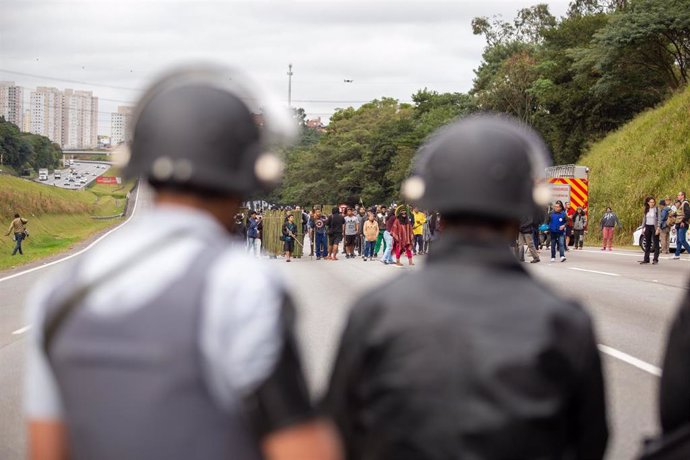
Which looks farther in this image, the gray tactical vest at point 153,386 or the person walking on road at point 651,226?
the person walking on road at point 651,226

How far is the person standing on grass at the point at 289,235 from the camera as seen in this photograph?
118ft

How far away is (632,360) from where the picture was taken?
36.2 feet

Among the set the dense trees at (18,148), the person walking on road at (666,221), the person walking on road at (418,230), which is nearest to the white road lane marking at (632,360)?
the person walking on road at (666,221)

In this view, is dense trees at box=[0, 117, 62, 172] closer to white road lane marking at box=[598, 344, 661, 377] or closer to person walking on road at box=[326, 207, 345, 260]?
person walking on road at box=[326, 207, 345, 260]

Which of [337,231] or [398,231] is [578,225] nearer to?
[337,231]

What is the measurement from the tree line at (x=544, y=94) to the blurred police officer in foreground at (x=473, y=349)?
131ft

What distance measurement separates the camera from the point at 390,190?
103 m

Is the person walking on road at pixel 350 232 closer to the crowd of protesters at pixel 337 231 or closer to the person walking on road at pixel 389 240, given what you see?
the crowd of protesters at pixel 337 231

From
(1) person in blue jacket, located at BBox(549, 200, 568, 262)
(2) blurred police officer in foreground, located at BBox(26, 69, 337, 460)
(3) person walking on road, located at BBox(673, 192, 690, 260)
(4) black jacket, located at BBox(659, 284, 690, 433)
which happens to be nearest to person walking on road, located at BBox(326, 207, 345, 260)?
(1) person in blue jacket, located at BBox(549, 200, 568, 262)

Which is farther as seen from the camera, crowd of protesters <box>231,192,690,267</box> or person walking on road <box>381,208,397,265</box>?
person walking on road <box>381,208,397,265</box>

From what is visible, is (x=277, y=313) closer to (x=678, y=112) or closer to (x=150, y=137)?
(x=150, y=137)

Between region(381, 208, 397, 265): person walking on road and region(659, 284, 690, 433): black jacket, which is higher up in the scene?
region(659, 284, 690, 433): black jacket

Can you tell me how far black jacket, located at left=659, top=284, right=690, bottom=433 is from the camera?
3344 mm

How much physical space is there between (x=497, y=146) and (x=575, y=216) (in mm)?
38308
